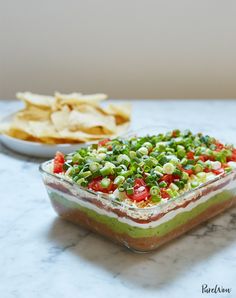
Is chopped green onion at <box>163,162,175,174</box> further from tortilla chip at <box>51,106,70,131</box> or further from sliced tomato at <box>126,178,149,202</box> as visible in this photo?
tortilla chip at <box>51,106,70,131</box>

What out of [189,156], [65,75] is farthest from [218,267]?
[65,75]

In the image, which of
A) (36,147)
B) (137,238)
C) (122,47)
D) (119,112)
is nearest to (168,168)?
(137,238)

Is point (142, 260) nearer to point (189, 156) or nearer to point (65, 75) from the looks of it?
point (189, 156)

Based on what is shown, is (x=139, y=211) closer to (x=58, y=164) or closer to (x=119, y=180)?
(x=119, y=180)

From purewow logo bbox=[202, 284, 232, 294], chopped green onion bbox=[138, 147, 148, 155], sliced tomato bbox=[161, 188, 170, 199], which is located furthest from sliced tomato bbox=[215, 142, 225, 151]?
purewow logo bbox=[202, 284, 232, 294]

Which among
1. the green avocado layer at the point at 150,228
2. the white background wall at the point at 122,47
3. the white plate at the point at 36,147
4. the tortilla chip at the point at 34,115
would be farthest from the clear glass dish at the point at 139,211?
the white background wall at the point at 122,47

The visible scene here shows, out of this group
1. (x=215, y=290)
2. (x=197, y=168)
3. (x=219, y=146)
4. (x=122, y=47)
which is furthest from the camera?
(x=122, y=47)
